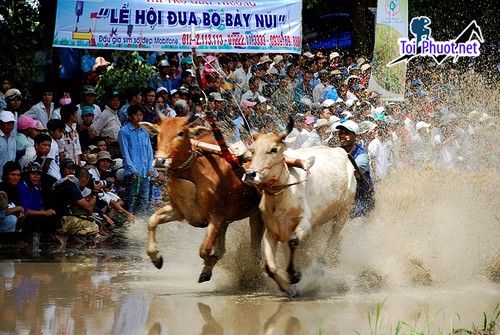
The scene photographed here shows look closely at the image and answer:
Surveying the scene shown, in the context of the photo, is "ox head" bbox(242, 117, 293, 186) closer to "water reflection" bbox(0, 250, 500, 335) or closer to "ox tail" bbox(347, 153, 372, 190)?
"water reflection" bbox(0, 250, 500, 335)

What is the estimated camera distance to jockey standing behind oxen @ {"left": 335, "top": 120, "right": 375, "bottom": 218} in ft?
33.2

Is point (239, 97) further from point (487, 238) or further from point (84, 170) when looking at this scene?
point (487, 238)

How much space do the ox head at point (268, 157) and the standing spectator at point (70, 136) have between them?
5.29 m

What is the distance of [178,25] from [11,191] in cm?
352

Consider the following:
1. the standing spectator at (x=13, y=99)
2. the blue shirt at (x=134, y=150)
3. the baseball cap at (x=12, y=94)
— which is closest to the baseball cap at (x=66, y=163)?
the blue shirt at (x=134, y=150)

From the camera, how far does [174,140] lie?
8.59 metres

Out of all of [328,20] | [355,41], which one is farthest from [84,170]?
[328,20]


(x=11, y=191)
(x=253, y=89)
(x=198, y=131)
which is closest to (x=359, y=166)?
(x=198, y=131)

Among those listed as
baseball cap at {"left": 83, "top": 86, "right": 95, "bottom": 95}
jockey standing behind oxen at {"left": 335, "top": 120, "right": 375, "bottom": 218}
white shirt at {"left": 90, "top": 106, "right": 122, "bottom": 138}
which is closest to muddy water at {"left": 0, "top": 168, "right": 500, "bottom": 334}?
jockey standing behind oxen at {"left": 335, "top": 120, "right": 375, "bottom": 218}

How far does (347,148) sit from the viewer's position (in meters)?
10.3

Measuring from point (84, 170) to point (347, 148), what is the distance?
167 inches

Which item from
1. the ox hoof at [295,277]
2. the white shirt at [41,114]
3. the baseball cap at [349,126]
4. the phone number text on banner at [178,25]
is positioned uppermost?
the phone number text on banner at [178,25]

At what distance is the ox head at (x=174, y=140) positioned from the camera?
850 centimetres

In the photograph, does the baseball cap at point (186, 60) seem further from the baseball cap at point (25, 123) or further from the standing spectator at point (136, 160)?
the baseball cap at point (25, 123)
